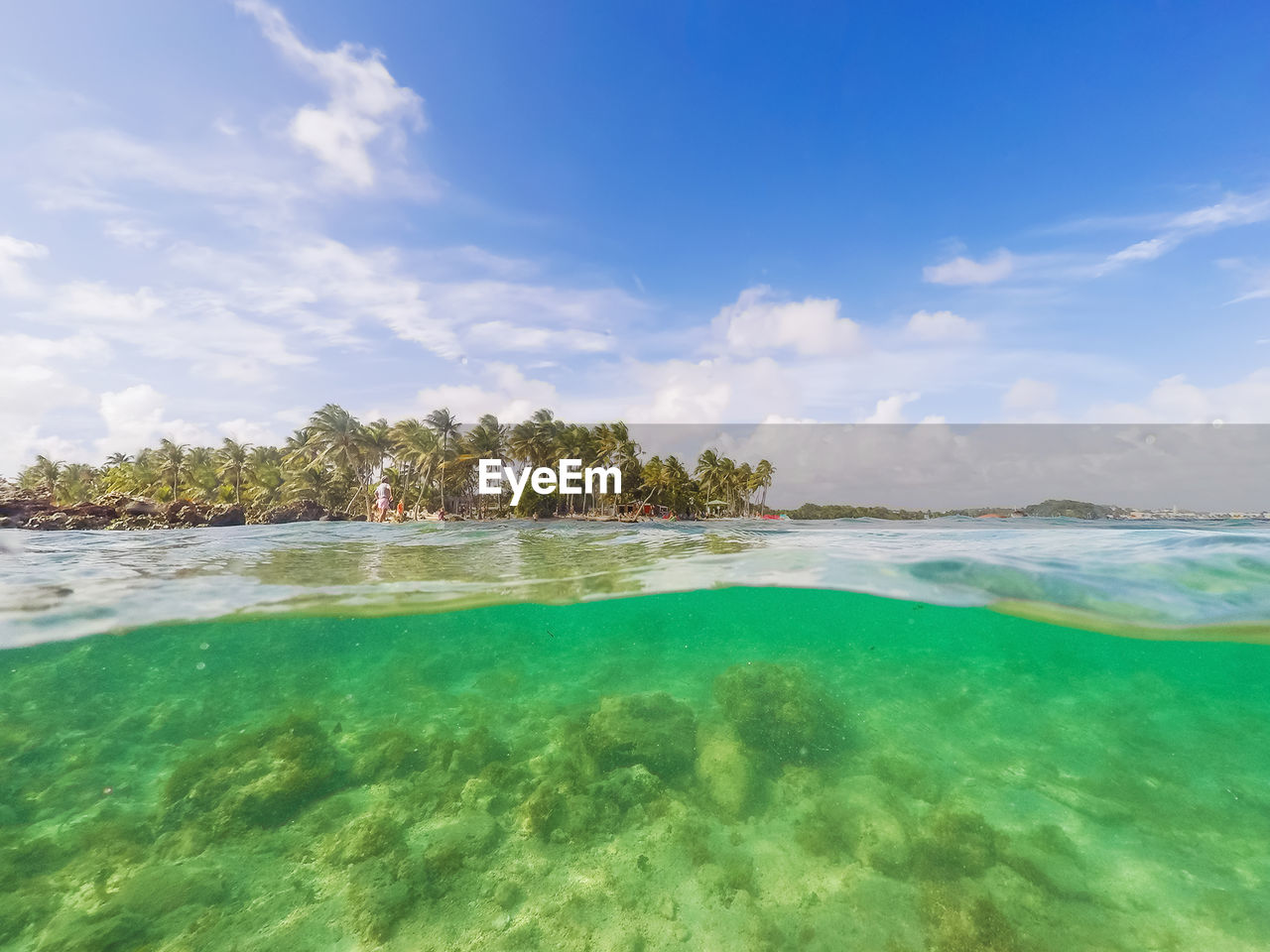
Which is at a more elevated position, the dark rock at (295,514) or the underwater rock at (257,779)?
the dark rock at (295,514)

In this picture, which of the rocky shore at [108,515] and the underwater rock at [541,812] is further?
the rocky shore at [108,515]

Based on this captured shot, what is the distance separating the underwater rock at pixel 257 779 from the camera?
6.43 m

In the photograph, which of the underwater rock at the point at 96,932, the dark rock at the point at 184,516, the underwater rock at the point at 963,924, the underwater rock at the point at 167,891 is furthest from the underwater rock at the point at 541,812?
the dark rock at the point at 184,516

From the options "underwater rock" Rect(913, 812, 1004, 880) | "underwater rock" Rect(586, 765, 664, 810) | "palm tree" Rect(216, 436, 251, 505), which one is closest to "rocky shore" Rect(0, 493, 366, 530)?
"palm tree" Rect(216, 436, 251, 505)

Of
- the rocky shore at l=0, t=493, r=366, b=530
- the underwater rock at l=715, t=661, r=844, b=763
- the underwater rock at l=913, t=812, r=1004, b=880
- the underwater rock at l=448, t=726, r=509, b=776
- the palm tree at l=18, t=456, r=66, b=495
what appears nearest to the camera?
the underwater rock at l=913, t=812, r=1004, b=880

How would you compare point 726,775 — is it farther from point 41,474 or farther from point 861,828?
point 41,474

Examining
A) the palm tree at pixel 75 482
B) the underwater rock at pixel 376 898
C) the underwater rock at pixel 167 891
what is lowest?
the underwater rock at pixel 376 898

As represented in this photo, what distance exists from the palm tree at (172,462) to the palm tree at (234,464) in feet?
16.2

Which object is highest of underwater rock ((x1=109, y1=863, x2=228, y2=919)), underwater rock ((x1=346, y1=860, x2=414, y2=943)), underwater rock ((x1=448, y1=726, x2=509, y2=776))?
underwater rock ((x1=448, y1=726, x2=509, y2=776))

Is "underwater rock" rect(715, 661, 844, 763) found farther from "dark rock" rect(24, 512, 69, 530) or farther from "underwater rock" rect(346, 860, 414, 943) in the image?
"dark rock" rect(24, 512, 69, 530)

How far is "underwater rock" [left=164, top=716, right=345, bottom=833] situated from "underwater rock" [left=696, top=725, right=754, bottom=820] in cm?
526

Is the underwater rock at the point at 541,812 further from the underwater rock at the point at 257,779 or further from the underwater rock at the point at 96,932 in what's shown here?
the underwater rock at the point at 96,932

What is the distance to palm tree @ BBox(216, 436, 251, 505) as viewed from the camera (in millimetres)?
69188

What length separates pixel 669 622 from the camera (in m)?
13.4
